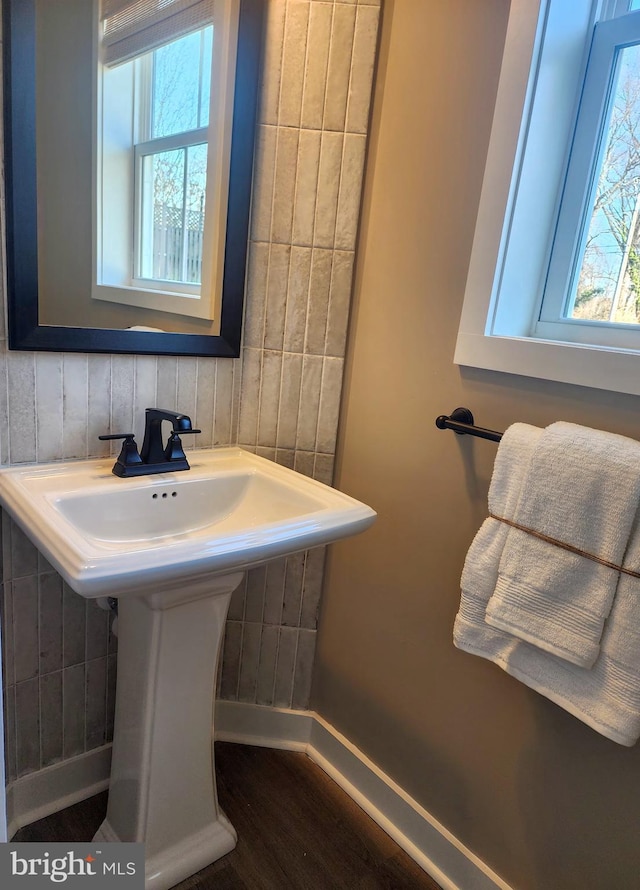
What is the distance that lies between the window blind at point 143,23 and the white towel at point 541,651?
1094 millimetres

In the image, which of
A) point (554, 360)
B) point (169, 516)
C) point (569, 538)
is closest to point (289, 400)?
point (169, 516)

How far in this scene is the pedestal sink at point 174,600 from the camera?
1.13 m

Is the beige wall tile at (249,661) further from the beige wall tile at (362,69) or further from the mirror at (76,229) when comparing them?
the beige wall tile at (362,69)

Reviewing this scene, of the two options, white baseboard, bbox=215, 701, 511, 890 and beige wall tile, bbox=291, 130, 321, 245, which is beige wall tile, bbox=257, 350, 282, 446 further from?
white baseboard, bbox=215, 701, 511, 890

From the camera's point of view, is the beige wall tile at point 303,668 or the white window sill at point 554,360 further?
the beige wall tile at point 303,668

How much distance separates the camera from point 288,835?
1482 millimetres

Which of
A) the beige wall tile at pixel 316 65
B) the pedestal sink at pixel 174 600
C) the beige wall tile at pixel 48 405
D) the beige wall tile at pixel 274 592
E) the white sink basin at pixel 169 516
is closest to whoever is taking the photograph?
the white sink basin at pixel 169 516

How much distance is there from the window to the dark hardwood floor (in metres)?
1.25

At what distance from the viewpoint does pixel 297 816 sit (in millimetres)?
1540

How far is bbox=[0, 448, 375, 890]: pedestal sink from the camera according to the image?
3.70ft

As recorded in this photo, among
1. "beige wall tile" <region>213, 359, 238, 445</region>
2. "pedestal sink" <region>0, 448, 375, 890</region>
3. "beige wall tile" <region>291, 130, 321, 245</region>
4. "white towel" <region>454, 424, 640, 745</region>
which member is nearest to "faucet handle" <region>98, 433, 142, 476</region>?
"pedestal sink" <region>0, 448, 375, 890</region>

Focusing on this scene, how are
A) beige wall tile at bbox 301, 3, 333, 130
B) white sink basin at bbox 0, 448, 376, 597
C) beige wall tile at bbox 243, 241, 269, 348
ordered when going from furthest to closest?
1. beige wall tile at bbox 243, 241, 269, 348
2. beige wall tile at bbox 301, 3, 333, 130
3. white sink basin at bbox 0, 448, 376, 597

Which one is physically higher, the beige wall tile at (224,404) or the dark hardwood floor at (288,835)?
the beige wall tile at (224,404)

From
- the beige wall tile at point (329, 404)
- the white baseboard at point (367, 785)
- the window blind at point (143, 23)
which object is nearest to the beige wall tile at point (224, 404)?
the beige wall tile at point (329, 404)
